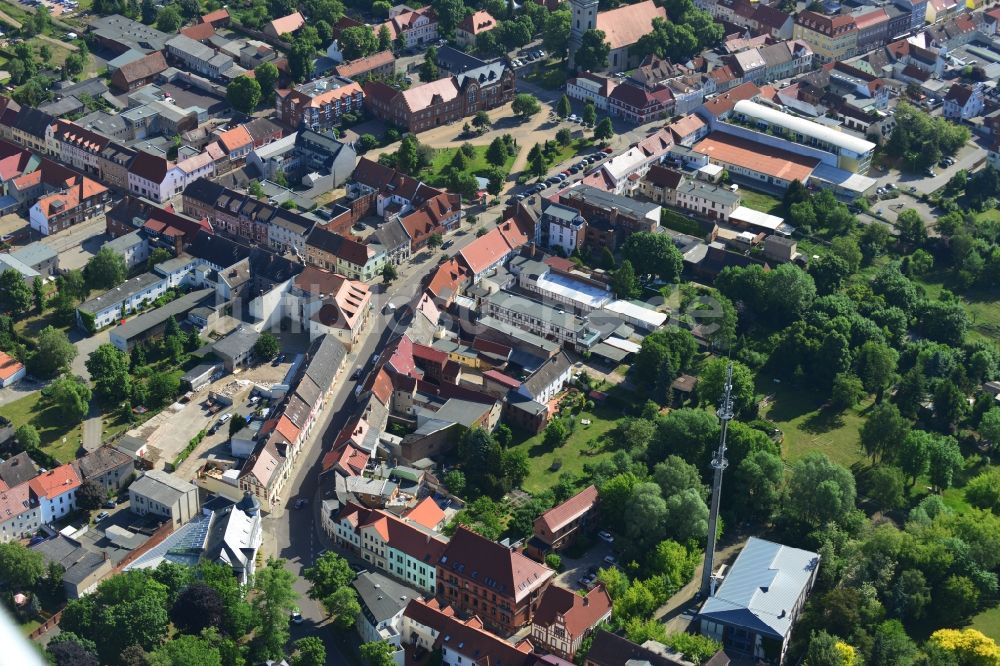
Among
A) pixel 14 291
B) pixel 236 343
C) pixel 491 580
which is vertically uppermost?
pixel 491 580

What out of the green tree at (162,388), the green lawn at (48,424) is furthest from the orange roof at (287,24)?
the green lawn at (48,424)

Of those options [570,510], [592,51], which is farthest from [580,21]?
[570,510]

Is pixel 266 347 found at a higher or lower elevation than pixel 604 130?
lower

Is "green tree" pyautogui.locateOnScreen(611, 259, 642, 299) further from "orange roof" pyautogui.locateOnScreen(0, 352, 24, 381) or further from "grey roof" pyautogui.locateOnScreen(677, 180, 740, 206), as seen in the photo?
"orange roof" pyautogui.locateOnScreen(0, 352, 24, 381)

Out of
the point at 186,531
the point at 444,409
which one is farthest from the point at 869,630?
the point at 186,531

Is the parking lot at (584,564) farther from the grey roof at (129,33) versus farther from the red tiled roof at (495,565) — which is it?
the grey roof at (129,33)

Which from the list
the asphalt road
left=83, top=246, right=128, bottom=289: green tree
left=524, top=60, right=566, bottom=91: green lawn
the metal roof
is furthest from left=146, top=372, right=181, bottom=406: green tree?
the metal roof

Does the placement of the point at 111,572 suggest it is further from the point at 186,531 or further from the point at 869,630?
the point at 869,630

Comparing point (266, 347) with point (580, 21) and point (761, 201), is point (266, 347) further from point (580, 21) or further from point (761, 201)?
point (580, 21)
